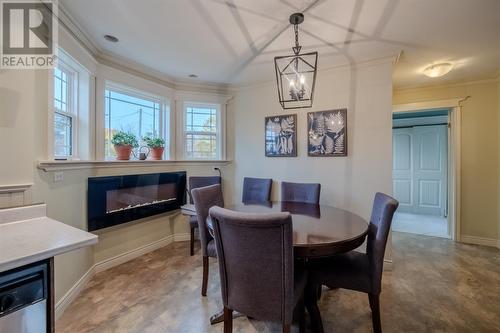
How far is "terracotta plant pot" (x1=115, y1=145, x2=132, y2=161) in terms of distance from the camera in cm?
288

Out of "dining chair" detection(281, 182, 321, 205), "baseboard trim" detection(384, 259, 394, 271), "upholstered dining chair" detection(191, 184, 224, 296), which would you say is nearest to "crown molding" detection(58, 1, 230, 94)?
"upholstered dining chair" detection(191, 184, 224, 296)

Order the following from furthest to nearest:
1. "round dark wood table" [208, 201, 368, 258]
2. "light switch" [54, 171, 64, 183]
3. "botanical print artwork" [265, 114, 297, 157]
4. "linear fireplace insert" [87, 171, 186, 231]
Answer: "botanical print artwork" [265, 114, 297, 157] < "linear fireplace insert" [87, 171, 186, 231] < "light switch" [54, 171, 64, 183] < "round dark wood table" [208, 201, 368, 258]

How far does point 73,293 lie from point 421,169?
6.39 meters

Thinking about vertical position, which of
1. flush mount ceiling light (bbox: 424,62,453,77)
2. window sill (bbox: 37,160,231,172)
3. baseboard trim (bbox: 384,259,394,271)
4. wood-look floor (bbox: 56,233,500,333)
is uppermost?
flush mount ceiling light (bbox: 424,62,453,77)

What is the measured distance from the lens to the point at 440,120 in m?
5.19

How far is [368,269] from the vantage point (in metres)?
1.69

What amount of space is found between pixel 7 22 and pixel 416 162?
21.7 ft

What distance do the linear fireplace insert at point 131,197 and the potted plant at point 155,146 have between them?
265 mm

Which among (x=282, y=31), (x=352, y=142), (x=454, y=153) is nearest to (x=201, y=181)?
(x=352, y=142)

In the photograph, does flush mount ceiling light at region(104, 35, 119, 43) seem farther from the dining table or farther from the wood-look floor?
the wood-look floor

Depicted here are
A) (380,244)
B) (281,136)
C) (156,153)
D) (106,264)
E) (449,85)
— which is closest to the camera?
(380,244)

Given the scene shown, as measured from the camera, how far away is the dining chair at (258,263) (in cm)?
125

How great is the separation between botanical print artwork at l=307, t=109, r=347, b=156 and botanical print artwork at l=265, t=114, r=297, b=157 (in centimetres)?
22

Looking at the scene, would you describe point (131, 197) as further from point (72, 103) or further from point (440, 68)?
point (440, 68)
